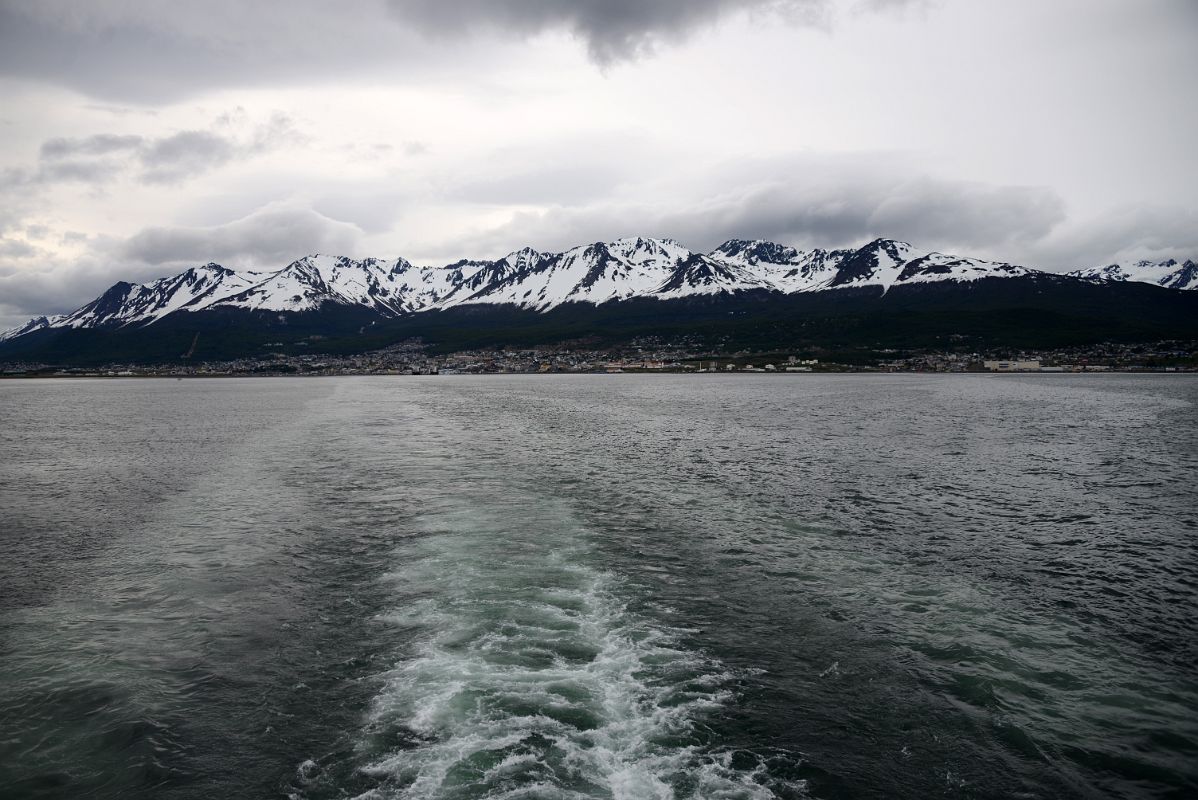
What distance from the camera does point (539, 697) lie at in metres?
14.2

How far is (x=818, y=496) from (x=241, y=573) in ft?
90.3

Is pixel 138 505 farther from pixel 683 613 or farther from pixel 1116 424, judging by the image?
pixel 1116 424

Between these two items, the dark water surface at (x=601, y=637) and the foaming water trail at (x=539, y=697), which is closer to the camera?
the foaming water trail at (x=539, y=697)

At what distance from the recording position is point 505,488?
121 feet

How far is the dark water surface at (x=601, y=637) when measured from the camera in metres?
11.9

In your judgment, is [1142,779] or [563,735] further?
[563,735]

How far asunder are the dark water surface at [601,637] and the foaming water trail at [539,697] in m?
0.08

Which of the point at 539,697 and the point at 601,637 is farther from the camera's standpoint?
the point at 601,637

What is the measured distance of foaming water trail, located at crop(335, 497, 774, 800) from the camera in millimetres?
11477

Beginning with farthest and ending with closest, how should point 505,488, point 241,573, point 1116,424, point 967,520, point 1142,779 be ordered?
point 1116,424
point 505,488
point 967,520
point 241,573
point 1142,779

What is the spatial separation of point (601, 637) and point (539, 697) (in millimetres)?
3434

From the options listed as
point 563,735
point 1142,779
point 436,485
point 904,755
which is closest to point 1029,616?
point 1142,779

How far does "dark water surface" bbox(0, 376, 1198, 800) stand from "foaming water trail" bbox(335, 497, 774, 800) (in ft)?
0.25

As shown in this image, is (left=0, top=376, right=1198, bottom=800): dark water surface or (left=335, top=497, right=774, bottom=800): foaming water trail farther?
(left=0, top=376, right=1198, bottom=800): dark water surface
